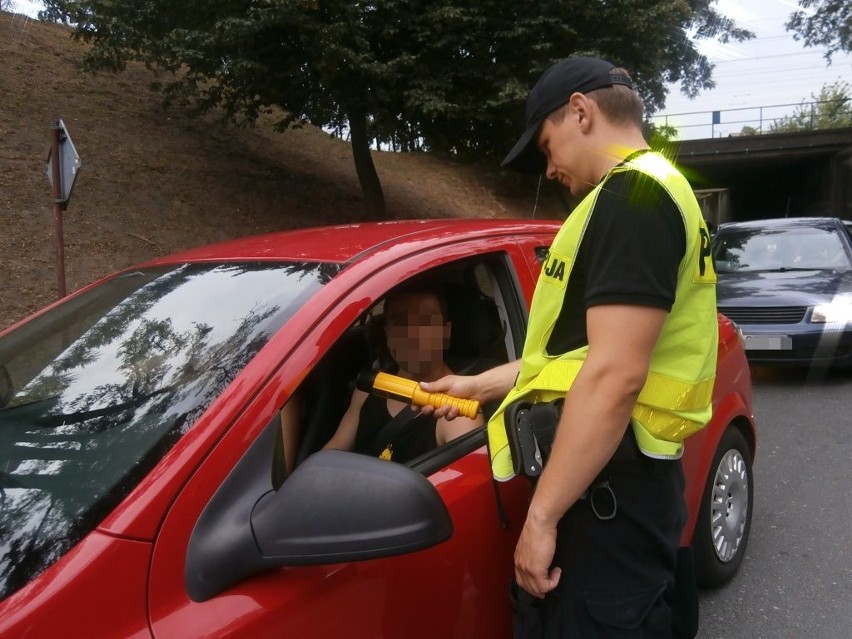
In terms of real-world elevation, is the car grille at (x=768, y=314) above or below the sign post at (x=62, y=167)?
below

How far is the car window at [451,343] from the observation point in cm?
230

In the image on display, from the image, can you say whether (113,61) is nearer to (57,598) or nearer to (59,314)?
(59,314)

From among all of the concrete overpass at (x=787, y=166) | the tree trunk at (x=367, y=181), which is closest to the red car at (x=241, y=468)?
the tree trunk at (x=367, y=181)

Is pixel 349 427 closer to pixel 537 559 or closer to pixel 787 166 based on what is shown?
pixel 537 559

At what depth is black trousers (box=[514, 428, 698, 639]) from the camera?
157 centimetres

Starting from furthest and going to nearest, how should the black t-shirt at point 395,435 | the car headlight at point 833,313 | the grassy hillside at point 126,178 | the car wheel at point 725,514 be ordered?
the grassy hillside at point 126,178 < the car headlight at point 833,313 < the car wheel at point 725,514 < the black t-shirt at point 395,435

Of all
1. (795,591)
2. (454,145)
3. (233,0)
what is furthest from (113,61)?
(795,591)

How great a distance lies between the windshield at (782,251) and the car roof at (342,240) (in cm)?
664

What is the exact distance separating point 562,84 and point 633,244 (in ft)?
1.53

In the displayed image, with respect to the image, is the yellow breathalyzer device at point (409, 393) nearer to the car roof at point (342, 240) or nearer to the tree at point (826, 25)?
the car roof at point (342, 240)

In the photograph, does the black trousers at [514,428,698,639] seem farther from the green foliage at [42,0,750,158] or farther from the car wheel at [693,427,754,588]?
the green foliage at [42,0,750,158]

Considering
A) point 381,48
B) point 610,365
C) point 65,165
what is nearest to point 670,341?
point 610,365

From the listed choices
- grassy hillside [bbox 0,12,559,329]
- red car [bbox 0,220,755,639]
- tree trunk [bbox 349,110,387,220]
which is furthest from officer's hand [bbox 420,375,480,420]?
tree trunk [bbox 349,110,387,220]

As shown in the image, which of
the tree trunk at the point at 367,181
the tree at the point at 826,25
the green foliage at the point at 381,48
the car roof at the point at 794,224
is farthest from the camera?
the tree at the point at 826,25
